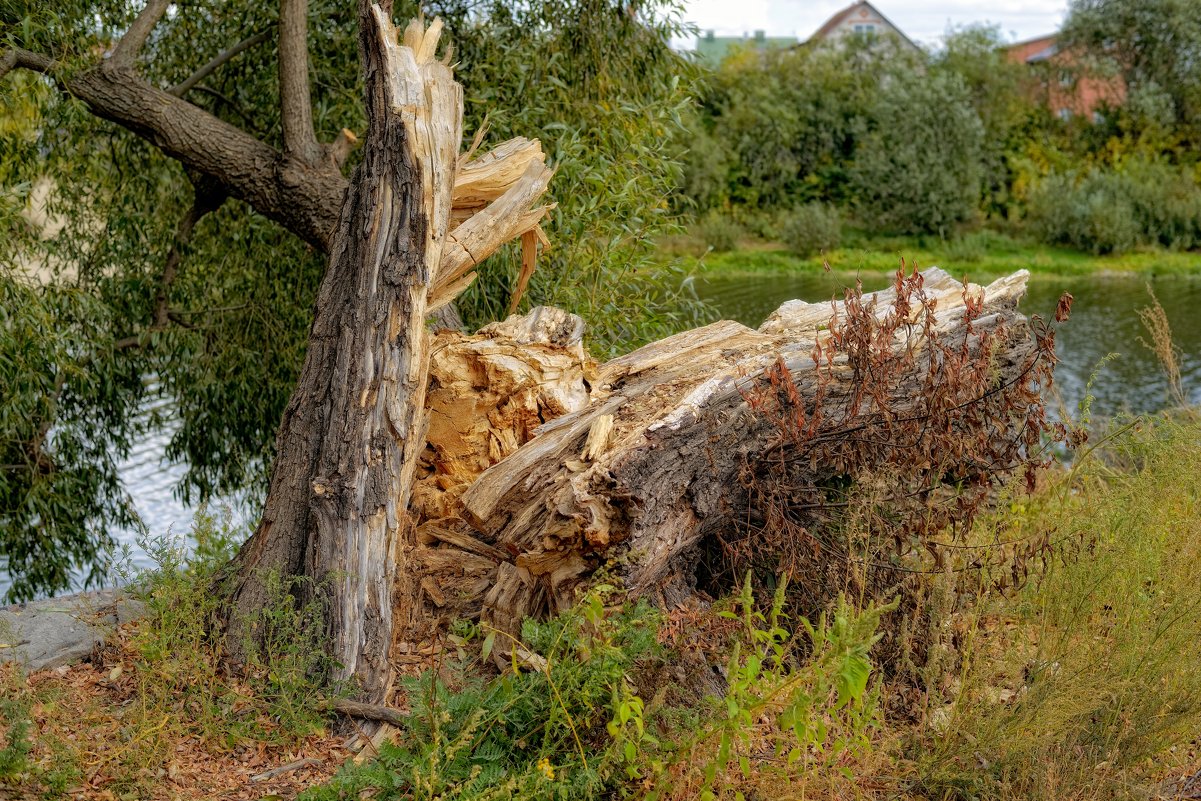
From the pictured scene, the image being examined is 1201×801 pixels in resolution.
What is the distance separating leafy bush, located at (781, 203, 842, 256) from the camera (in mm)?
29797

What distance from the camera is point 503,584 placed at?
173 inches

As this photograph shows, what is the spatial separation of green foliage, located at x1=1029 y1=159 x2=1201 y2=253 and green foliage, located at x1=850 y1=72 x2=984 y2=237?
7.06ft

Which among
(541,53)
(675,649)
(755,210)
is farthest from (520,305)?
(755,210)

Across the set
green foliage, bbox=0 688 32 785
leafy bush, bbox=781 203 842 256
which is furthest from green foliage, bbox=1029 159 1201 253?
green foliage, bbox=0 688 32 785

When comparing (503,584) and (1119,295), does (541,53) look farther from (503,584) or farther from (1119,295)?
(1119,295)

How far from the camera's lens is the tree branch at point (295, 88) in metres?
6.32

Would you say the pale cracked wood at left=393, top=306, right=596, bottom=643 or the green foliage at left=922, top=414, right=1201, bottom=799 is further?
the pale cracked wood at left=393, top=306, right=596, bottom=643

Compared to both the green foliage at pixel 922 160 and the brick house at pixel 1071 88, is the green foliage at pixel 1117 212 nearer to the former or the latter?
the green foliage at pixel 922 160

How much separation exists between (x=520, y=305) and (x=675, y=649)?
11.7 feet

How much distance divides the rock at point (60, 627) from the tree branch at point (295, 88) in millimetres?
2778

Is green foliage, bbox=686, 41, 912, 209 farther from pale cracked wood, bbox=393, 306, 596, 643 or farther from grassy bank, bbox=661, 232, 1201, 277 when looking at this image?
pale cracked wood, bbox=393, 306, 596, 643

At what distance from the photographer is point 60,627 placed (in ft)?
15.0

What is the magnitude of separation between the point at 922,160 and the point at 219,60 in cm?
2721

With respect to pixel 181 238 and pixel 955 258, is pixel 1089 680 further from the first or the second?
pixel 955 258
